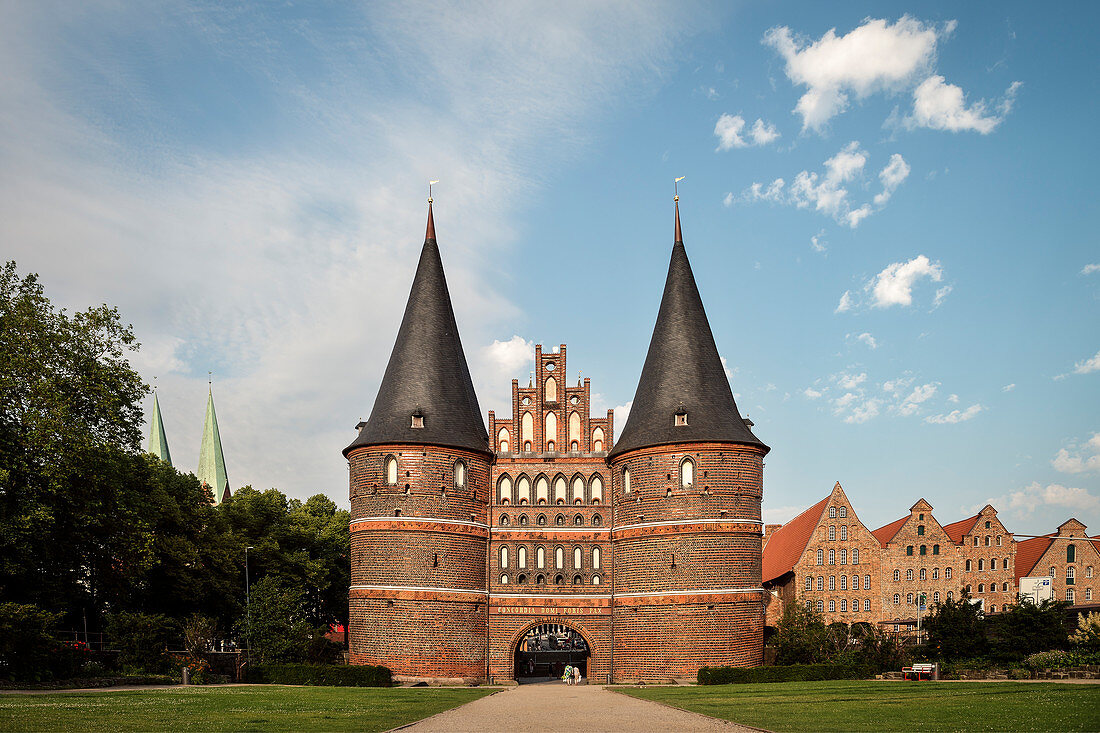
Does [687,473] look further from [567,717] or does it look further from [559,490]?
[567,717]

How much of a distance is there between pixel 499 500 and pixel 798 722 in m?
27.8

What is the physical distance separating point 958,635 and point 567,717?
22.8m

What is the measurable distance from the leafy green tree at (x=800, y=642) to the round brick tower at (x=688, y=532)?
3.17ft

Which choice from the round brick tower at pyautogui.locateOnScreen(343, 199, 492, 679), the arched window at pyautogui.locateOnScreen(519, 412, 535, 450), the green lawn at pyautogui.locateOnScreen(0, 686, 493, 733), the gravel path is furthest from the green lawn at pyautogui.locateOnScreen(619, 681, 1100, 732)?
the arched window at pyautogui.locateOnScreen(519, 412, 535, 450)

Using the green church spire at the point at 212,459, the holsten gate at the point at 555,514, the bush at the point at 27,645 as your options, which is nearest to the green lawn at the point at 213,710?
the bush at the point at 27,645

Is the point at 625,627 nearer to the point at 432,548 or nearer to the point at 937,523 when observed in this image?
the point at 432,548

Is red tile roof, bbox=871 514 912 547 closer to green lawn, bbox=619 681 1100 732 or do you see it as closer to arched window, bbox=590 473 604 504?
arched window, bbox=590 473 604 504

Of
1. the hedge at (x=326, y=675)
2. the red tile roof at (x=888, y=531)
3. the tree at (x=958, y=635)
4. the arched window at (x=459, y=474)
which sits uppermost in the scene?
the arched window at (x=459, y=474)

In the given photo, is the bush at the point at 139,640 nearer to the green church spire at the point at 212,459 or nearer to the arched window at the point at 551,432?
the arched window at the point at 551,432

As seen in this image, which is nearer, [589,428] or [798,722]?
[798,722]

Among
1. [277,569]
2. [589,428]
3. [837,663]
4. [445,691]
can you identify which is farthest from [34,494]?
[837,663]

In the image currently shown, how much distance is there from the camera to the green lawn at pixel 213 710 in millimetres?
19469

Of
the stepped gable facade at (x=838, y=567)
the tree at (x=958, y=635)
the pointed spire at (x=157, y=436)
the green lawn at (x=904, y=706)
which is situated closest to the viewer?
the green lawn at (x=904, y=706)

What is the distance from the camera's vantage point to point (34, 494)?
34.4 m
